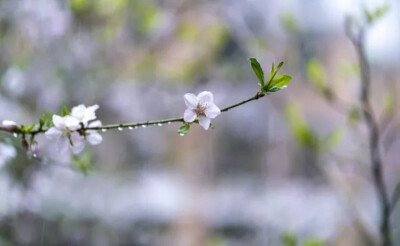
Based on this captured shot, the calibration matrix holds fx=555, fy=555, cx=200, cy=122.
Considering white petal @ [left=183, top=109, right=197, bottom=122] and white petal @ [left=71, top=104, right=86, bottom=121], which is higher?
white petal @ [left=71, top=104, right=86, bottom=121]

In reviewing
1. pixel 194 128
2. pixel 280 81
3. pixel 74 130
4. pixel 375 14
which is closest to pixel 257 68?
pixel 280 81

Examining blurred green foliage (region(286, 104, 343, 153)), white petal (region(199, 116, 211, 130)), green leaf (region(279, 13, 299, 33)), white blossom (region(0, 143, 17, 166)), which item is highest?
green leaf (region(279, 13, 299, 33))

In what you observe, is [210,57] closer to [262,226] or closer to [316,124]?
[262,226]

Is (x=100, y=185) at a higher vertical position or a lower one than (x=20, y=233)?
higher

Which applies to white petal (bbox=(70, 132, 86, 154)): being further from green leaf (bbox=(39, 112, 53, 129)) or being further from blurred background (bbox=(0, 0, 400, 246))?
blurred background (bbox=(0, 0, 400, 246))

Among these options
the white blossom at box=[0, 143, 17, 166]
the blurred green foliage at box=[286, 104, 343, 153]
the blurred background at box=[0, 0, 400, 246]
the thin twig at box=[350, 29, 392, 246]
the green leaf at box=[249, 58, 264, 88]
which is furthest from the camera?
the blurred background at box=[0, 0, 400, 246]

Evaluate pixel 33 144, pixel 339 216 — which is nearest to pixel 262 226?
pixel 339 216

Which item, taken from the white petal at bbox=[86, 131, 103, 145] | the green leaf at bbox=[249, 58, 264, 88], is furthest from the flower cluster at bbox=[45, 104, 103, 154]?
the green leaf at bbox=[249, 58, 264, 88]
